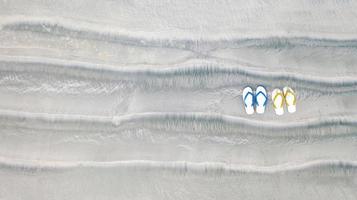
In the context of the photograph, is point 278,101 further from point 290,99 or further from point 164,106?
point 164,106

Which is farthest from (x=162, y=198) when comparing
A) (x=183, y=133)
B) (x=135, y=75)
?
(x=135, y=75)

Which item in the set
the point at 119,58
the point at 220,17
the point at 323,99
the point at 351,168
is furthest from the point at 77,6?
the point at 351,168

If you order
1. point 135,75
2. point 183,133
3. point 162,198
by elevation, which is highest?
point 135,75

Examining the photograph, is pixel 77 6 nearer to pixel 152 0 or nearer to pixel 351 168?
pixel 152 0

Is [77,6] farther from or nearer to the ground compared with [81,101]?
farther from the ground

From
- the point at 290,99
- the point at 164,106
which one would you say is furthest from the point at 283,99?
the point at 164,106
